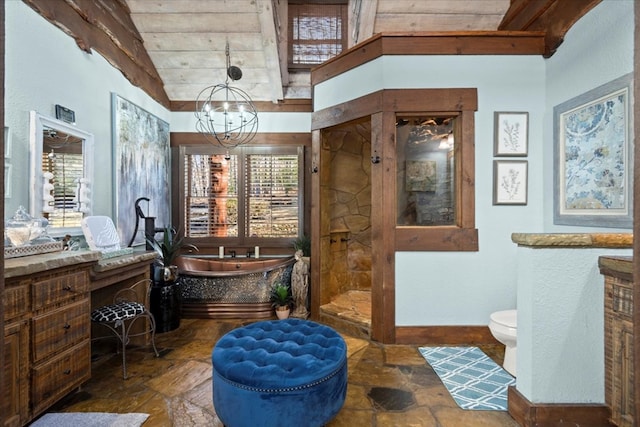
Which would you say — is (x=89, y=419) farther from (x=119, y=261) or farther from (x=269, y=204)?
(x=269, y=204)

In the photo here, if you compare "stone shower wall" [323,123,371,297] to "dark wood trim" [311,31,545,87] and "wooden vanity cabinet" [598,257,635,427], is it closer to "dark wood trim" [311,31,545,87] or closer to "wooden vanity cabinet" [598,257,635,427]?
"dark wood trim" [311,31,545,87]

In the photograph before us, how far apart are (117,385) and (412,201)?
10.2ft

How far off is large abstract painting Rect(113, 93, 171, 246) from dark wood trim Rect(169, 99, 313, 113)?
36cm

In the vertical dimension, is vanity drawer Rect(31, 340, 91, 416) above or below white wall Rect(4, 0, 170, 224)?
below

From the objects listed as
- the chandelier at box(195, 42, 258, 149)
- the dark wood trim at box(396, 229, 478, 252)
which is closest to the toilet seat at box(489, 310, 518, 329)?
the dark wood trim at box(396, 229, 478, 252)

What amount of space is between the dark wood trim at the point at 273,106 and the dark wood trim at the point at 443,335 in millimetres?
3464

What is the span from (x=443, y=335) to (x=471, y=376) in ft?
2.06

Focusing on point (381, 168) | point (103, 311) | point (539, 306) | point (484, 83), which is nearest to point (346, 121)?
point (381, 168)

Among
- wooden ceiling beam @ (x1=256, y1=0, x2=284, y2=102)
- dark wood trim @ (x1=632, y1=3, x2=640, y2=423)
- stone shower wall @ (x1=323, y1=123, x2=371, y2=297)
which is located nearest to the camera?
dark wood trim @ (x1=632, y1=3, x2=640, y2=423)

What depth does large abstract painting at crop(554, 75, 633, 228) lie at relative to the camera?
239 centimetres

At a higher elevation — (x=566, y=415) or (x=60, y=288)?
(x=60, y=288)

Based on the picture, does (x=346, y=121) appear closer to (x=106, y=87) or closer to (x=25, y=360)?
(x=106, y=87)

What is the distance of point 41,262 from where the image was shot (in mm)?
1922

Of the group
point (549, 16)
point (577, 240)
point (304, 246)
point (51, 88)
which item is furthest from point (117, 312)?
point (549, 16)
